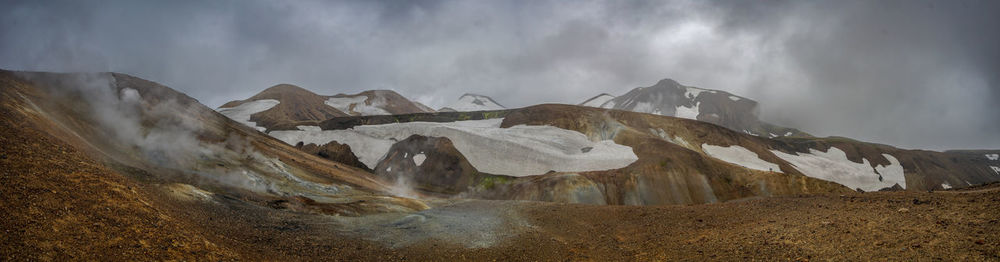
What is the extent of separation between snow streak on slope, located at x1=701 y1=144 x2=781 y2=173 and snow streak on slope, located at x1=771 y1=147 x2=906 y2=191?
7.97m

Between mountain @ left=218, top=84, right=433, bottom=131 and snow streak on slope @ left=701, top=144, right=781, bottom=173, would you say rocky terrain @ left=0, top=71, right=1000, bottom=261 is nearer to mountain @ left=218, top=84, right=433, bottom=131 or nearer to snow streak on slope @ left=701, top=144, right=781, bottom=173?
snow streak on slope @ left=701, top=144, right=781, bottom=173

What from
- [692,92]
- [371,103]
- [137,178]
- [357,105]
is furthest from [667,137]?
[692,92]

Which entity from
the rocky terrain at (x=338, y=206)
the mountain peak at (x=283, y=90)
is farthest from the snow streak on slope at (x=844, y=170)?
the mountain peak at (x=283, y=90)

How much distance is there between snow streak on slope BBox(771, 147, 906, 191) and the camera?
67.8 m

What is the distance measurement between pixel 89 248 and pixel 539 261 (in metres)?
11.0

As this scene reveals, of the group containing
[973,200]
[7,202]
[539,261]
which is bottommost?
[539,261]

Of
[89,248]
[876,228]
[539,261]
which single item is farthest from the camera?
[539,261]

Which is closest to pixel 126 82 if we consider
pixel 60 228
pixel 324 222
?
pixel 324 222

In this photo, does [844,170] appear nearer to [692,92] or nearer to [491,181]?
[491,181]

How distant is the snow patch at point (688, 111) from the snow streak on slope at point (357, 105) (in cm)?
10205

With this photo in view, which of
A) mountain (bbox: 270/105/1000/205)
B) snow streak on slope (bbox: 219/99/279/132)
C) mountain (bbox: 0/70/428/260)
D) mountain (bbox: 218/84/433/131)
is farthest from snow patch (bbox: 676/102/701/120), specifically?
mountain (bbox: 0/70/428/260)

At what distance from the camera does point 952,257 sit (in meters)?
8.85

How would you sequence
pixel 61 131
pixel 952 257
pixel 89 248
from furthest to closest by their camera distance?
pixel 61 131 < pixel 952 257 < pixel 89 248

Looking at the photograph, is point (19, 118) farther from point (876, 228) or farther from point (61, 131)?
point (876, 228)
